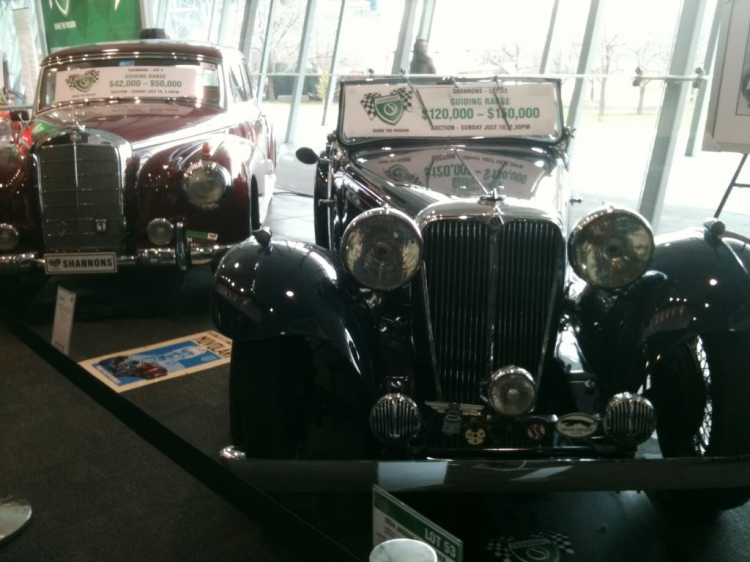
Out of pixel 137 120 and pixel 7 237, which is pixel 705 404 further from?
pixel 137 120

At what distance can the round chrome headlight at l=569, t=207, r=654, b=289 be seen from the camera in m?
2.19

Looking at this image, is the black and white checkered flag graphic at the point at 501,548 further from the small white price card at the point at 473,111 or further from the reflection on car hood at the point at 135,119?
the reflection on car hood at the point at 135,119

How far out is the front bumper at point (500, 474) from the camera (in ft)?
6.35

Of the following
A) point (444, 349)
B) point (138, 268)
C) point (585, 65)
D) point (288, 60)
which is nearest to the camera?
point (444, 349)

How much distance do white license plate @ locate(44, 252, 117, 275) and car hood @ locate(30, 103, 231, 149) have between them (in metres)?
0.69

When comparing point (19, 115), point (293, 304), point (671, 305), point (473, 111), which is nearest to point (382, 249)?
point (293, 304)

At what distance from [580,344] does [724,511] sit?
723 mm

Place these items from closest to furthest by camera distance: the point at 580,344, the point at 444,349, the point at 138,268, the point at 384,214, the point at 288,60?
the point at 384,214, the point at 444,349, the point at 580,344, the point at 138,268, the point at 288,60

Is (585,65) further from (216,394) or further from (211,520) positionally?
(211,520)

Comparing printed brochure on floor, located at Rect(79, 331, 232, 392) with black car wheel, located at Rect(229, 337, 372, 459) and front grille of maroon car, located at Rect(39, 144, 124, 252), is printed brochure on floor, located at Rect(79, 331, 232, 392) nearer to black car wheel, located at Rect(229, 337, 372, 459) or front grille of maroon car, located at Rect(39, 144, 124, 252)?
front grille of maroon car, located at Rect(39, 144, 124, 252)

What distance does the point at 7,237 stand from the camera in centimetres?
405

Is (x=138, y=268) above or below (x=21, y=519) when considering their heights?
above

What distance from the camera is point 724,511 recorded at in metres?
2.45

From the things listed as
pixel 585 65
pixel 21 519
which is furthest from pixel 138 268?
pixel 585 65
